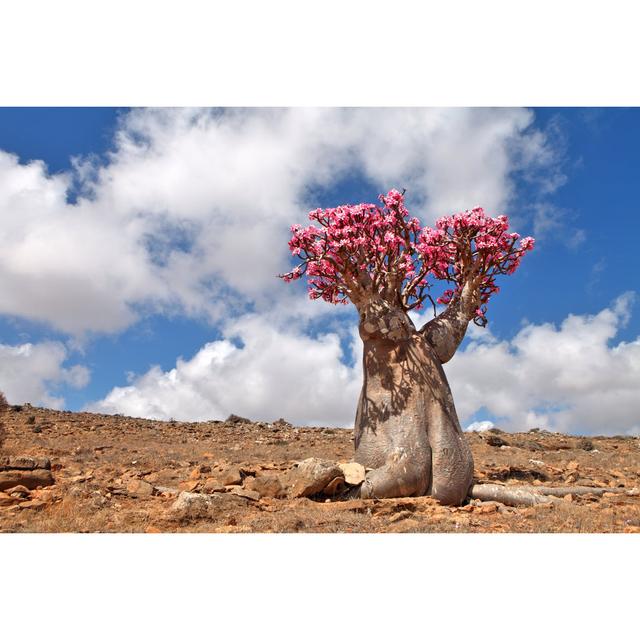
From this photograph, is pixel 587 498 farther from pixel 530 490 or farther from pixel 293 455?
pixel 293 455

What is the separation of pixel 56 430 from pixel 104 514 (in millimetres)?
18995

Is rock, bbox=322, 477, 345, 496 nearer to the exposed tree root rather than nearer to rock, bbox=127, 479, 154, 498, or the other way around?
the exposed tree root

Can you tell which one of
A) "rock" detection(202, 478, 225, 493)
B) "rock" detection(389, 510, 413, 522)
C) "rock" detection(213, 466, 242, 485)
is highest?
"rock" detection(213, 466, 242, 485)

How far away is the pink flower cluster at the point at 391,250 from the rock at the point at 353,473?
4.01 m

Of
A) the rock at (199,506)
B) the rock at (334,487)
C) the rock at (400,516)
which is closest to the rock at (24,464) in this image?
the rock at (199,506)

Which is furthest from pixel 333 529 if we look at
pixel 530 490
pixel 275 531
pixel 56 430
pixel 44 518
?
pixel 56 430

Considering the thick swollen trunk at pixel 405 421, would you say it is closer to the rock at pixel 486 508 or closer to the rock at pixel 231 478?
the rock at pixel 486 508

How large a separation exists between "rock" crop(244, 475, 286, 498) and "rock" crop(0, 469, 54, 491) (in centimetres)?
441

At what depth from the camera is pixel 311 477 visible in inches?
463

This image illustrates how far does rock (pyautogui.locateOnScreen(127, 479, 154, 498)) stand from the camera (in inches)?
470

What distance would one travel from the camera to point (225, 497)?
1091 cm

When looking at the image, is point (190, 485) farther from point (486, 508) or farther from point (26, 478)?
point (486, 508)

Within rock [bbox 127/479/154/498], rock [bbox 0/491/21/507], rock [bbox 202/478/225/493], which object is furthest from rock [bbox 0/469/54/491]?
rock [bbox 202/478/225/493]

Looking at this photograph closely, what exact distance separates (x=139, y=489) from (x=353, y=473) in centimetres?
470
